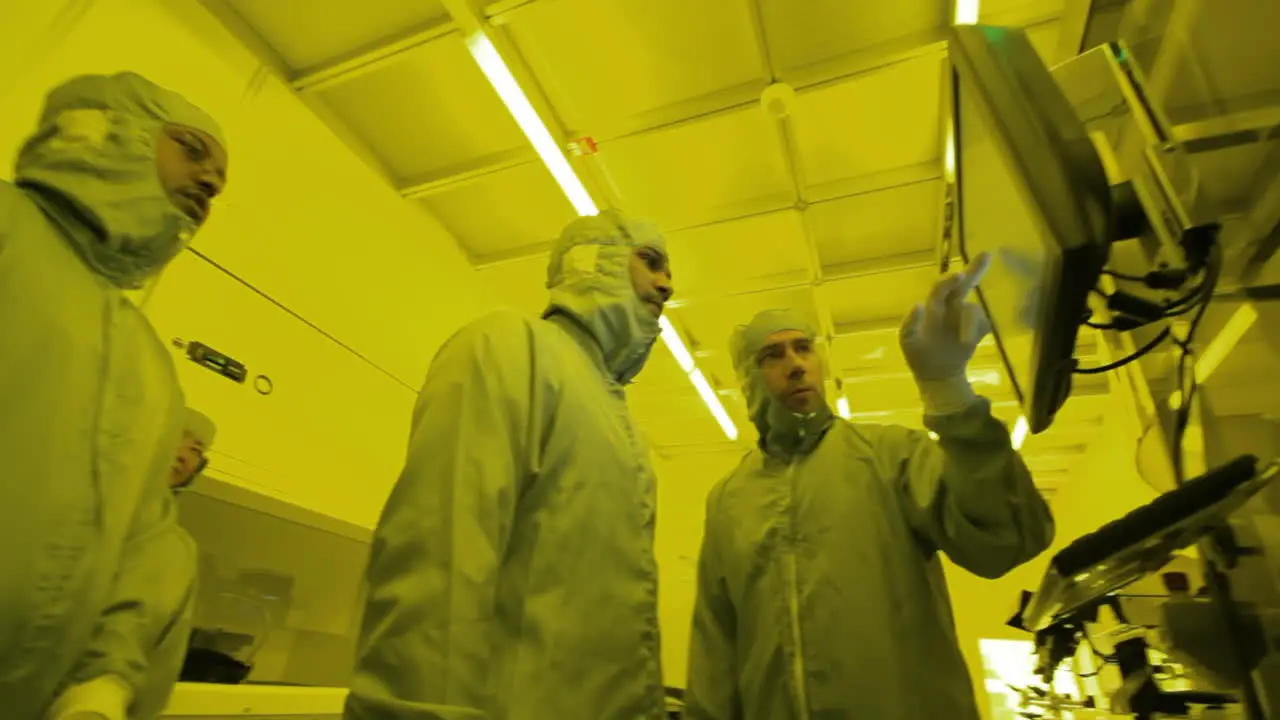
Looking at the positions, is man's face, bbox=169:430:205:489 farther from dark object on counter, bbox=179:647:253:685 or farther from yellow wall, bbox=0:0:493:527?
dark object on counter, bbox=179:647:253:685

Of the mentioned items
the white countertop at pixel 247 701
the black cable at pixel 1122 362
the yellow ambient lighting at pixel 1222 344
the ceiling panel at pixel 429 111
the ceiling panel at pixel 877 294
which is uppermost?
the ceiling panel at pixel 429 111

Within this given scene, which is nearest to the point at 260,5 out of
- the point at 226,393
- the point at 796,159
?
the point at 226,393

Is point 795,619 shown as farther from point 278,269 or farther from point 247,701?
point 278,269

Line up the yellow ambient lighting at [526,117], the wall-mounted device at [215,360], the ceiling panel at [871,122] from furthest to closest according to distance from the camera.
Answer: the ceiling panel at [871,122] → the yellow ambient lighting at [526,117] → the wall-mounted device at [215,360]

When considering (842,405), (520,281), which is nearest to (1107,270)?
(520,281)

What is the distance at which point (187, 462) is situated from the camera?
5.89ft

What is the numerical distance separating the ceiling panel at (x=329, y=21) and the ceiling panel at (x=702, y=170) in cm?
91

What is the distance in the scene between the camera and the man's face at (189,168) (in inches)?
57.2

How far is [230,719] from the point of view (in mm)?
1642

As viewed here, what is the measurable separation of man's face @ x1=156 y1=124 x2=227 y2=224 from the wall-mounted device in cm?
68

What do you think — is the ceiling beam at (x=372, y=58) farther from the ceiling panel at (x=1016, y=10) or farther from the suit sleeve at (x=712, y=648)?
the suit sleeve at (x=712, y=648)

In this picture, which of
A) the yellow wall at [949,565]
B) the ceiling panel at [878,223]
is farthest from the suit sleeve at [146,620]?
the yellow wall at [949,565]

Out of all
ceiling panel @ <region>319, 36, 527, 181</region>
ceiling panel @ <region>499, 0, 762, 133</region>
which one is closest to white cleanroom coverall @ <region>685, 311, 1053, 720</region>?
ceiling panel @ <region>499, 0, 762, 133</region>

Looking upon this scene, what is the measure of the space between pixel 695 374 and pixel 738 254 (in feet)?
3.24
